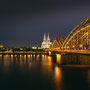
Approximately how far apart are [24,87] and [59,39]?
360ft

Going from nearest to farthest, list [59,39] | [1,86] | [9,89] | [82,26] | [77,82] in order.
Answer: [9,89] → [1,86] → [77,82] → [82,26] → [59,39]

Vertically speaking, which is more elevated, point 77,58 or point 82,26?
point 82,26

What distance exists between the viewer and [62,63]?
51.6m

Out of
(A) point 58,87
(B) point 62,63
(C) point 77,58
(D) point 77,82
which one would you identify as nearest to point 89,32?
(C) point 77,58

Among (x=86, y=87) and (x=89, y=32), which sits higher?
(x=89, y=32)

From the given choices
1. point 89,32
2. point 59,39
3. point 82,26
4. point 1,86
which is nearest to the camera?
point 1,86

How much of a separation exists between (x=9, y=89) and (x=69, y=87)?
9.13 metres

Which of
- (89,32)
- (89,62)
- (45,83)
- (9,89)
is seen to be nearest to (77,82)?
(45,83)

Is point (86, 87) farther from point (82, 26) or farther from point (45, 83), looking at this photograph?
point (82, 26)

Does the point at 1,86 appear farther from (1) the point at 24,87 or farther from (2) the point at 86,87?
(2) the point at 86,87

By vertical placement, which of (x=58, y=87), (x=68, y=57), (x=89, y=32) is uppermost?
(x=89, y=32)

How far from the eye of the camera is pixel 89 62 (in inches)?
1870

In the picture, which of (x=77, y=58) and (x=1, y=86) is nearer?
(x=1, y=86)

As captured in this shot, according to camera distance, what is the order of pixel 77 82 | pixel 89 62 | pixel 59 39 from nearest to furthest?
pixel 77 82 < pixel 89 62 < pixel 59 39
